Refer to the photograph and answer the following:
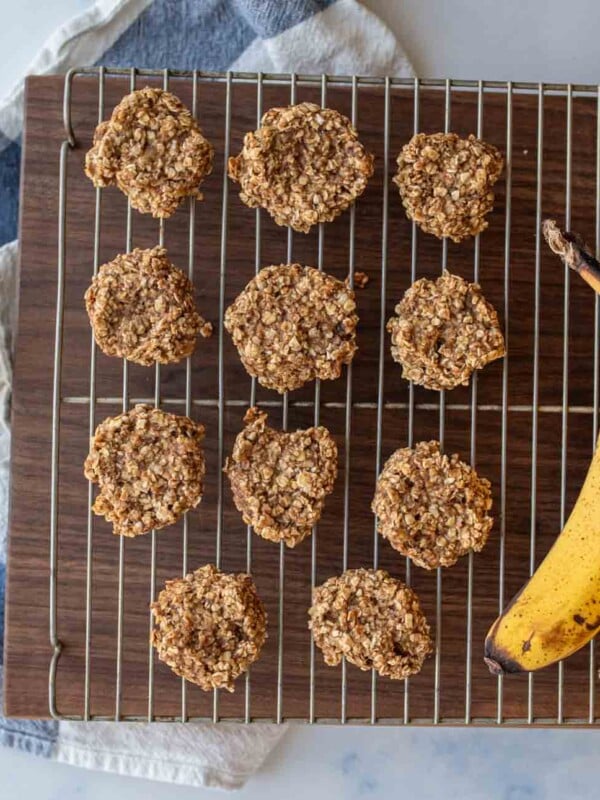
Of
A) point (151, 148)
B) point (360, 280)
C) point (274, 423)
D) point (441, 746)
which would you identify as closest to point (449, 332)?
point (360, 280)

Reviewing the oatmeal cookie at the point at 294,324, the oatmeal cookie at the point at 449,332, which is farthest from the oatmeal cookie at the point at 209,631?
the oatmeal cookie at the point at 449,332

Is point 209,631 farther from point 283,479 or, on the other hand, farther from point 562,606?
point 562,606

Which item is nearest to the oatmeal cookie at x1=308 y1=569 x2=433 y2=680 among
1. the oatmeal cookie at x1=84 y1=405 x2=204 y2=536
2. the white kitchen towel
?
the oatmeal cookie at x1=84 y1=405 x2=204 y2=536

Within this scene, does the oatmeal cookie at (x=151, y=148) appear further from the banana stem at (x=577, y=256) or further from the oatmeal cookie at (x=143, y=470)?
the banana stem at (x=577, y=256)

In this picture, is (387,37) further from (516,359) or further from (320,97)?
(516,359)

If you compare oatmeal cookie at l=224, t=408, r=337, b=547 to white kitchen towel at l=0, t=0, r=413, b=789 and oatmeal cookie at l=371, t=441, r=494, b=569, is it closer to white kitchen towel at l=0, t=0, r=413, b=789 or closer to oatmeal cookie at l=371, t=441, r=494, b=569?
oatmeal cookie at l=371, t=441, r=494, b=569

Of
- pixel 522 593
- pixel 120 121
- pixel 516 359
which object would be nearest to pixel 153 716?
pixel 522 593
